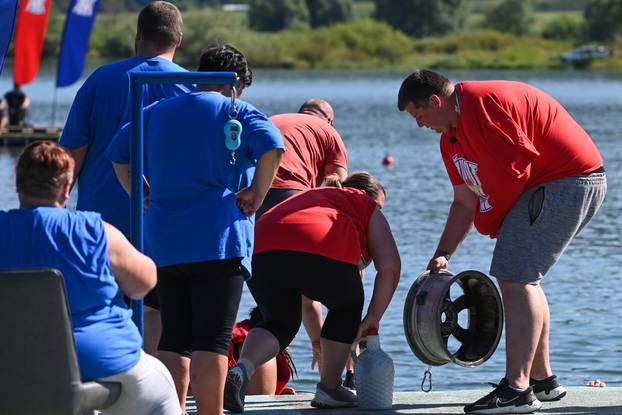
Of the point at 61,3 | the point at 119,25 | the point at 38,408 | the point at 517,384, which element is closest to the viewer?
the point at 38,408

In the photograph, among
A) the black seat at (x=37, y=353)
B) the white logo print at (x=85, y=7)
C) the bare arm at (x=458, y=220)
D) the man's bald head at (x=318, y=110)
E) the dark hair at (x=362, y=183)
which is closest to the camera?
the black seat at (x=37, y=353)

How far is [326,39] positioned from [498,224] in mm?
103970

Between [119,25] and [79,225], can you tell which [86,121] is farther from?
[119,25]

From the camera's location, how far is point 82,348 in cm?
461

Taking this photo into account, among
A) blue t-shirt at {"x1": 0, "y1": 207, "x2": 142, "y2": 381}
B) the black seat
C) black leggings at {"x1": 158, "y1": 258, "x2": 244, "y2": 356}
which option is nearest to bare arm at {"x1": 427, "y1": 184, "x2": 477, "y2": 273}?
black leggings at {"x1": 158, "y1": 258, "x2": 244, "y2": 356}

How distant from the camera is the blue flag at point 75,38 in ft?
90.3

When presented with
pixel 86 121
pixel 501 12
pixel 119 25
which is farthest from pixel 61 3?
pixel 86 121

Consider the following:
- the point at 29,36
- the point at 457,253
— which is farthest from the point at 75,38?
the point at 457,253

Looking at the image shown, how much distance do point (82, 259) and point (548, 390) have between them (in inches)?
104

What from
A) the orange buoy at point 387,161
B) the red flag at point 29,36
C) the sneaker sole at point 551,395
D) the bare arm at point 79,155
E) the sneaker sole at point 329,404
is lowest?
the orange buoy at point 387,161

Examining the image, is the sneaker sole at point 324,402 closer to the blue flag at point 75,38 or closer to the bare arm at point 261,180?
the bare arm at point 261,180

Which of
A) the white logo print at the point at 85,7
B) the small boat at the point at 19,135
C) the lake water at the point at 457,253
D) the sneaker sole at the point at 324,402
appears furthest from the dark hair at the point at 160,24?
the small boat at the point at 19,135

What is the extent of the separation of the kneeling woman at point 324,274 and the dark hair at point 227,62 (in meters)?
0.69

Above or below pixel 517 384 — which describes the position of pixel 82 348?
above
